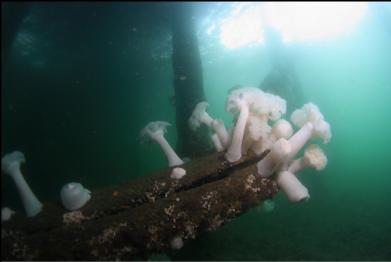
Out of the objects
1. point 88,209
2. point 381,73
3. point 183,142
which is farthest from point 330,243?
point 381,73

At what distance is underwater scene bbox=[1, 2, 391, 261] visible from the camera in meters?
4.04

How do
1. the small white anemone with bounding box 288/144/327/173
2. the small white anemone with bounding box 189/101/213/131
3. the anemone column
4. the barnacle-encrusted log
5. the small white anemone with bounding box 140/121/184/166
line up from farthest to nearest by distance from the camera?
the anemone column → the small white anemone with bounding box 189/101/213/131 → the small white anemone with bounding box 140/121/184/166 → the small white anemone with bounding box 288/144/327/173 → the barnacle-encrusted log

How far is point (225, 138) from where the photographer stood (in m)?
5.17

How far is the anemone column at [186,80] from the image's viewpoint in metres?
9.66

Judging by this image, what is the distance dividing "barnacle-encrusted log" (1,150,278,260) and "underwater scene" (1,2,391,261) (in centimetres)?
2

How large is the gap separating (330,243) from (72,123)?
29.3m

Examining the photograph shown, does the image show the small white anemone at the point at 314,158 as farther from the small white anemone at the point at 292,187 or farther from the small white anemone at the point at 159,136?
the small white anemone at the point at 159,136

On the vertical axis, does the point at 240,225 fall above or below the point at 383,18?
below

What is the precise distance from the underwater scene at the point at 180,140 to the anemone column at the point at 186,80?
5 cm

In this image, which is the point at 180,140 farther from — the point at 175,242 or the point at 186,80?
the point at 175,242

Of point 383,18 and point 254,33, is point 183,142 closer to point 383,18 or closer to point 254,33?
point 254,33

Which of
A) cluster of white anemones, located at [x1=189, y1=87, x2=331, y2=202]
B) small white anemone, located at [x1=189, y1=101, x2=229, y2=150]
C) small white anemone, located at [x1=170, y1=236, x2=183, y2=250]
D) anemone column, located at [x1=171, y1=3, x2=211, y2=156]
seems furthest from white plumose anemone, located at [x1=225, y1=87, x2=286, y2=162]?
anemone column, located at [x1=171, y1=3, x2=211, y2=156]

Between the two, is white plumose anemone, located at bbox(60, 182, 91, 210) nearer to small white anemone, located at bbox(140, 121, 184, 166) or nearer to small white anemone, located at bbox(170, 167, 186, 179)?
small white anemone, located at bbox(170, 167, 186, 179)

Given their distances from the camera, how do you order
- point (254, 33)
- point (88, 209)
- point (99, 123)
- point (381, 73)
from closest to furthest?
point (88, 209) → point (254, 33) → point (99, 123) → point (381, 73)
